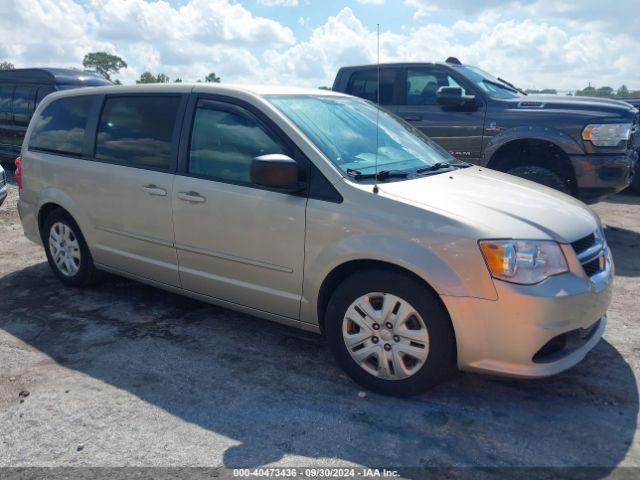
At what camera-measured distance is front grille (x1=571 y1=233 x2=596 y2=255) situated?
3195mm

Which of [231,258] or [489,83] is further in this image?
[489,83]

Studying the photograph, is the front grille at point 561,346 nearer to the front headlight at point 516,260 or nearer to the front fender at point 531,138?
the front headlight at point 516,260

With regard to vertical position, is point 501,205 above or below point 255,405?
above

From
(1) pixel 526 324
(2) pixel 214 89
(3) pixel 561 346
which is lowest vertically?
(3) pixel 561 346

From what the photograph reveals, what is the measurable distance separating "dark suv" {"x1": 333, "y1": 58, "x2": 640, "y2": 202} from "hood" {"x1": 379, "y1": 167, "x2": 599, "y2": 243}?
2858 mm

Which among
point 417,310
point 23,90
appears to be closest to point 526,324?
point 417,310

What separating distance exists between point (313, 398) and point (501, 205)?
155 centimetres

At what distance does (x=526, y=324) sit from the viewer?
2.95 m

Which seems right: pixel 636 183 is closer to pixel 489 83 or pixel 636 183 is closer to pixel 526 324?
pixel 489 83

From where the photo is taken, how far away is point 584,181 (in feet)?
21.0

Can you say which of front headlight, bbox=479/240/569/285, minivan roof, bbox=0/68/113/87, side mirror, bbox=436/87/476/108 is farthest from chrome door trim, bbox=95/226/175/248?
minivan roof, bbox=0/68/113/87

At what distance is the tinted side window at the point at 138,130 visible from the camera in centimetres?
428

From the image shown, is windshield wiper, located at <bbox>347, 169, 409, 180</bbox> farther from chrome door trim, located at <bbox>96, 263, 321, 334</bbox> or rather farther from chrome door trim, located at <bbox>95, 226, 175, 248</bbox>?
chrome door trim, located at <bbox>95, 226, 175, 248</bbox>

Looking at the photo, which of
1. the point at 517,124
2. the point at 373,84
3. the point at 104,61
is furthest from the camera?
the point at 104,61
